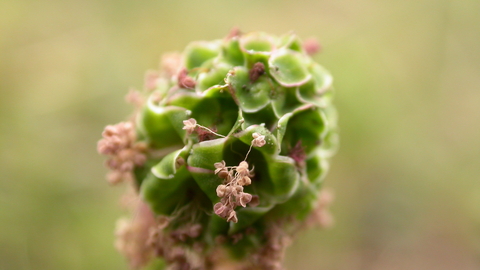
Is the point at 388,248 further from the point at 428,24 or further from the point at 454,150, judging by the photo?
the point at 428,24

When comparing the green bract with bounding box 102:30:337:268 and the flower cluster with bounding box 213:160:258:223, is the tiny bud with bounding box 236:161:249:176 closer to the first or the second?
the flower cluster with bounding box 213:160:258:223

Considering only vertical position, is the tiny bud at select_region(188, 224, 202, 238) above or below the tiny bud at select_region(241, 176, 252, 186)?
below

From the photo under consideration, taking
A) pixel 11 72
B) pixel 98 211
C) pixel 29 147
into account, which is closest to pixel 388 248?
pixel 98 211

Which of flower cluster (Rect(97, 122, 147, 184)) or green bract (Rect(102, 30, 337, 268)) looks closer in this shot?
green bract (Rect(102, 30, 337, 268))

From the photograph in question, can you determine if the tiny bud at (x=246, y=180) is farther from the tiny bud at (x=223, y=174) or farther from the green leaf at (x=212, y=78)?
the green leaf at (x=212, y=78)

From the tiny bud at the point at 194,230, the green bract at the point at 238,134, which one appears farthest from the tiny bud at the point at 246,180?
the tiny bud at the point at 194,230

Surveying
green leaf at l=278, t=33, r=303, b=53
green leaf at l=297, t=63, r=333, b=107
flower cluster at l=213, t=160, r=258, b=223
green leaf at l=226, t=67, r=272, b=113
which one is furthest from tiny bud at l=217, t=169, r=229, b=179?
green leaf at l=278, t=33, r=303, b=53

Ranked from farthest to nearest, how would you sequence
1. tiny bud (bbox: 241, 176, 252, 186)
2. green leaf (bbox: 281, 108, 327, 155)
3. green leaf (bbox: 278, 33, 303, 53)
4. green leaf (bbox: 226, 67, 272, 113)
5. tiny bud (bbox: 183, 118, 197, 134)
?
green leaf (bbox: 278, 33, 303, 53) < green leaf (bbox: 281, 108, 327, 155) < green leaf (bbox: 226, 67, 272, 113) < tiny bud (bbox: 183, 118, 197, 134) < tiny bud (bbox: 241, 176, 252, 186)
